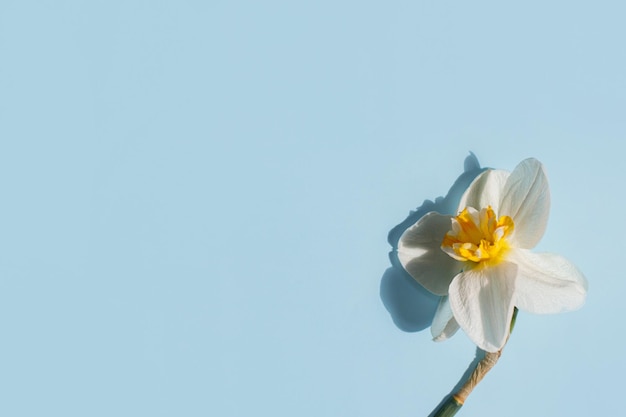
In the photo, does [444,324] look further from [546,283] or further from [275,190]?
[275,190]

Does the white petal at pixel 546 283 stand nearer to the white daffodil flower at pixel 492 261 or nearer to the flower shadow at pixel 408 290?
the white daffodil flower at pixel 492 261

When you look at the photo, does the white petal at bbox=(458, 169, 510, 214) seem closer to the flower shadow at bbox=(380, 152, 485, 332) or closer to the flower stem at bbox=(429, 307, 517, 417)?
the flower shadow at bbox=(380, 152, 485, 332)

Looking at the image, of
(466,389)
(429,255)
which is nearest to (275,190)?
(429,255)

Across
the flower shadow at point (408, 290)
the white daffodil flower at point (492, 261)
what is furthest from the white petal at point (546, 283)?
the flower shadow at point (408, 290)

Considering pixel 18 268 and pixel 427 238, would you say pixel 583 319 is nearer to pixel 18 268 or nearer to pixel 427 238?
pixel 427 238

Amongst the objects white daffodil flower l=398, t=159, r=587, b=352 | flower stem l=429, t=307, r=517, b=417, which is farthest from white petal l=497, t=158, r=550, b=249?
flower stem l=429, t=307, r=517, b=417

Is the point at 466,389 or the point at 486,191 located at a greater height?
the point at 486,191

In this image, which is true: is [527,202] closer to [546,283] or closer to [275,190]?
[546,283]
